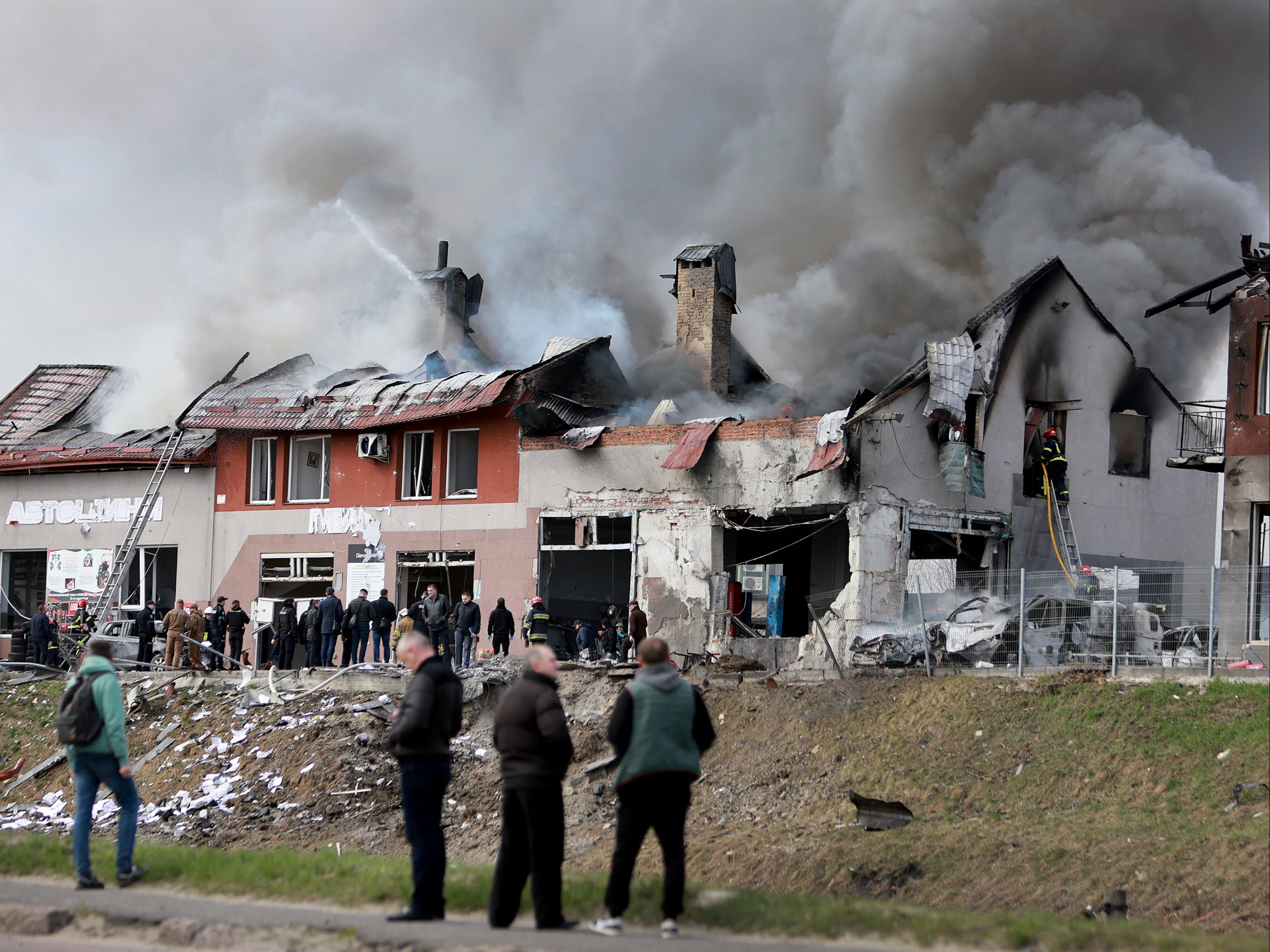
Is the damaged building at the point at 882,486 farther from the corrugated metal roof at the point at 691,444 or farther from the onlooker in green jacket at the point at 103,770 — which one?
the onlooker in green jacket at the point at 103,770

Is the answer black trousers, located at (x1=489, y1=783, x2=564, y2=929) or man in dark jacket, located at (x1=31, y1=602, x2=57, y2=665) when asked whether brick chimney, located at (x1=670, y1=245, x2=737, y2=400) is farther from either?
black trousers, located at (x1=489, y1=783, x2=564, y2=929)

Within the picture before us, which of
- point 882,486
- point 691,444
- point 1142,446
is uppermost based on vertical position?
point 1142,446

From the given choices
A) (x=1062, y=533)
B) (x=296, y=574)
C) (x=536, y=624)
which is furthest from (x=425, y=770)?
(x=296, y=574)

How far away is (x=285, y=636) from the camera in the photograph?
2556 cm

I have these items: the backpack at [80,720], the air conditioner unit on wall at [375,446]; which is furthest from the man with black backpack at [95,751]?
the air conditioner unit on wall at [375,446]

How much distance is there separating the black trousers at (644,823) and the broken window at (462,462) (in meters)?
20.9

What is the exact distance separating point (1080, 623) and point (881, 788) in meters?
3.91

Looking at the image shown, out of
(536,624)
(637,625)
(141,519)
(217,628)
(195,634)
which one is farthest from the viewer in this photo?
(141,519)

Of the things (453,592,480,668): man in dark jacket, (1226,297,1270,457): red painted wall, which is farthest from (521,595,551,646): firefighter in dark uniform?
(1226,297,1270,457): red painted wall

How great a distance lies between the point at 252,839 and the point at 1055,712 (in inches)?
399

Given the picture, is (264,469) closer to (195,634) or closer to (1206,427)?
(195,634)

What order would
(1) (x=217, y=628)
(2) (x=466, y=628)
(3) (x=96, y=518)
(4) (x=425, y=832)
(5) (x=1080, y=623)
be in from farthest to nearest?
(3) (x=96, y=518) → (1) (x=217, y=628) → (2) (x=466, y=628) → (5) (x=1080, y=623) → (4) (x=425, y=832)

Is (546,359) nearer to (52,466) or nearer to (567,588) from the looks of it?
(567,588)

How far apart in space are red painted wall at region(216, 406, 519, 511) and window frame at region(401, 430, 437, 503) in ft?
0.11
